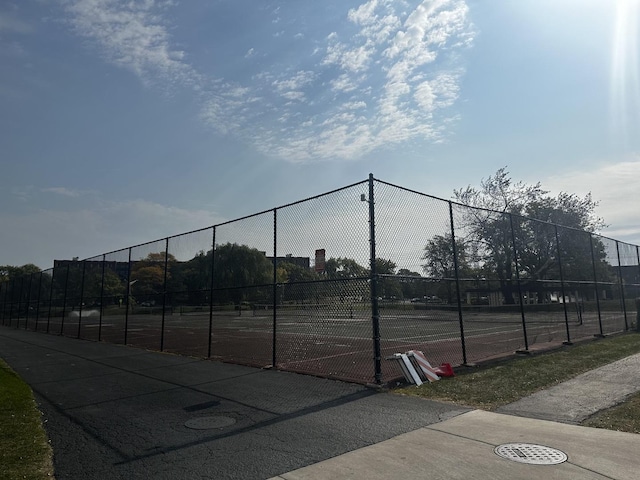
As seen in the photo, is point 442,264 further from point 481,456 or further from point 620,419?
point 481,456

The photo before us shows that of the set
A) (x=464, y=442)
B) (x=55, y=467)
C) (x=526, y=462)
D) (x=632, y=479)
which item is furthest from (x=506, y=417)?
(x=55, y=467)

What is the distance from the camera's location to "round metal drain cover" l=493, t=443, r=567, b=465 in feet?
13.0

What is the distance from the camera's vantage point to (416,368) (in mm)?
7949

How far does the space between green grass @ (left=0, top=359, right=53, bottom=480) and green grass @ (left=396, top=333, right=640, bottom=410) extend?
506 centimetres

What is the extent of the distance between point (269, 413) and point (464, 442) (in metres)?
2.64

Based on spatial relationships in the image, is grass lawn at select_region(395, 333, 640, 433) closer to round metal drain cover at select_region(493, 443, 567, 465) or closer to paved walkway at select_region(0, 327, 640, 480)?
paved walkway at select_region(0, 327, 640, 480)

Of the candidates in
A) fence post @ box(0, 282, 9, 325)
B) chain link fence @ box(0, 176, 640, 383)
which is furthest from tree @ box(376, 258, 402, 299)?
fence post @ box(0, 282, 9, 325)

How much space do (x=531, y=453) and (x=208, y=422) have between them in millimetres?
3802

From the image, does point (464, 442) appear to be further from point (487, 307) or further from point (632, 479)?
point (487, 307)

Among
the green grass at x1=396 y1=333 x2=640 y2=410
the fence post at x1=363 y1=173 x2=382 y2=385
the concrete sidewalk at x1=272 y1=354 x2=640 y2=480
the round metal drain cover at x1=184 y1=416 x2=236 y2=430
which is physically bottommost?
→ the round metal drain cover at x1=184 y1=416 x2=236 y2=430

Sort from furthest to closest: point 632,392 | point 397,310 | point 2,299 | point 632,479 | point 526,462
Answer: point 2,299 → point 397,310 → point 632,392 → point 526,462 → point 632,479

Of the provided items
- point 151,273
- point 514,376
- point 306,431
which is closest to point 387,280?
point 514,376

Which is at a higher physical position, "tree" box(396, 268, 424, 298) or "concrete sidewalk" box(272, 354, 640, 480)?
"tree" box(396, 268, 424, 298)

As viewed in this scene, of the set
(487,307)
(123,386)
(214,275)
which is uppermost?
(214,275)
